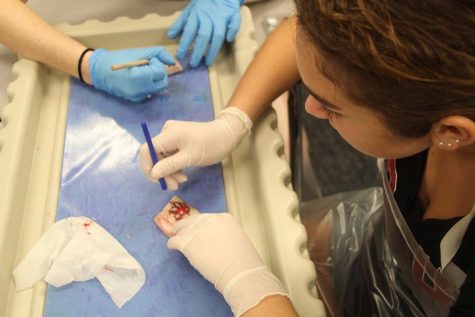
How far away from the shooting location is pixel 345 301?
107 centimetres

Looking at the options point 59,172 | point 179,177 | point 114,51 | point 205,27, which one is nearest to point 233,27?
point 205,27

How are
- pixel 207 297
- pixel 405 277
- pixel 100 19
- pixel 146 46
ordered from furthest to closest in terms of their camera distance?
1. pixel 100 19
2. pixel 146 46
3. pixel 405 277
4. pixel 207 297

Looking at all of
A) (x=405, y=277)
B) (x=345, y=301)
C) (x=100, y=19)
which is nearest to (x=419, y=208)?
(x=405, y=277)

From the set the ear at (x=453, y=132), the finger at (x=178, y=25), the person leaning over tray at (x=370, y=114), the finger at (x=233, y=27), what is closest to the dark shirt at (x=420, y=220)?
the person leaning over tray at (x=370, y=114)

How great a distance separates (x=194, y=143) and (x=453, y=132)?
490mm

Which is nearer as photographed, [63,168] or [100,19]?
[63,168]

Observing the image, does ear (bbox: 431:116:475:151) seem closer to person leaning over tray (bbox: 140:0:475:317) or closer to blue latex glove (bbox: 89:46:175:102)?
person leaning over tray (bbox: 140:0:475:317)

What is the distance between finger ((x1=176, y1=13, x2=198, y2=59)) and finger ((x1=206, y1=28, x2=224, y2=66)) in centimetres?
5

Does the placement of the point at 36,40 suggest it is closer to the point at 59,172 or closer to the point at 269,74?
the point at 59,172

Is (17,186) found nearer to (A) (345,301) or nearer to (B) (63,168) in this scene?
(B) (63,168)

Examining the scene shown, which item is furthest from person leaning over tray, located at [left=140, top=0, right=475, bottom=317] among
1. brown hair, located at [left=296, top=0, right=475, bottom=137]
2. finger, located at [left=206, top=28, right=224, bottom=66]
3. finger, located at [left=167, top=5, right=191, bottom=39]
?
finger, located at [left=167, top=5, right=191, bottom=39]

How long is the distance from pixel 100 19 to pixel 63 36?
0.23m

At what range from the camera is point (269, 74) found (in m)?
1.01

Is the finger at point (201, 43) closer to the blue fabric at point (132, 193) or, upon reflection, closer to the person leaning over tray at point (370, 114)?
the blue fabric at point (132, 193)
